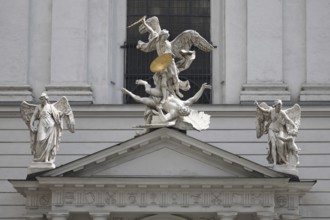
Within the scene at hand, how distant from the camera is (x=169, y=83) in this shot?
105ft

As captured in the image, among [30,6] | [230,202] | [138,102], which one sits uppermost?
[30,6]

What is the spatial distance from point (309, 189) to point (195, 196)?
276 cm

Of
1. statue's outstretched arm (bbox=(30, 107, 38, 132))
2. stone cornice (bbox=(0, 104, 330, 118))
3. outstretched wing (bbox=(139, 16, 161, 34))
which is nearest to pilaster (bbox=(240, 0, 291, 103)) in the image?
stone cornice (bbox=(0, 104, 330, 118))

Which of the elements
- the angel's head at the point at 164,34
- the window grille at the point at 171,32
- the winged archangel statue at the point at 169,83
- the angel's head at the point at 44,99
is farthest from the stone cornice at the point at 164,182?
the window grille at the point at 171,32

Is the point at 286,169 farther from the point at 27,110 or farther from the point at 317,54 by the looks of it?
the point at 27,110

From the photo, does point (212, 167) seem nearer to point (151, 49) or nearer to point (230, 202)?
point (230, 202)

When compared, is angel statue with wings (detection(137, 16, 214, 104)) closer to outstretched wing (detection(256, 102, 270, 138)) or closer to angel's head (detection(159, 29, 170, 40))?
angel's head (detection(159, 29, 170, 40))

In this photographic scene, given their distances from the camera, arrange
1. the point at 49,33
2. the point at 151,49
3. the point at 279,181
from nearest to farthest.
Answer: the point at 279,181 < the point at 151,49 < the point at 49,33

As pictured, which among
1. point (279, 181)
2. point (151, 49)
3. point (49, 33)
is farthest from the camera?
point (49, 33)

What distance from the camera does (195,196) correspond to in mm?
31203

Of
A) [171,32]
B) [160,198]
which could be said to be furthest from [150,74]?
[160,198]

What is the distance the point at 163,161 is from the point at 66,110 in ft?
8.81

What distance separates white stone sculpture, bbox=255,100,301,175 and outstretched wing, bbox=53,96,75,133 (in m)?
4.43

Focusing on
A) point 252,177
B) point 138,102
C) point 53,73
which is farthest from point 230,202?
point 53,73
